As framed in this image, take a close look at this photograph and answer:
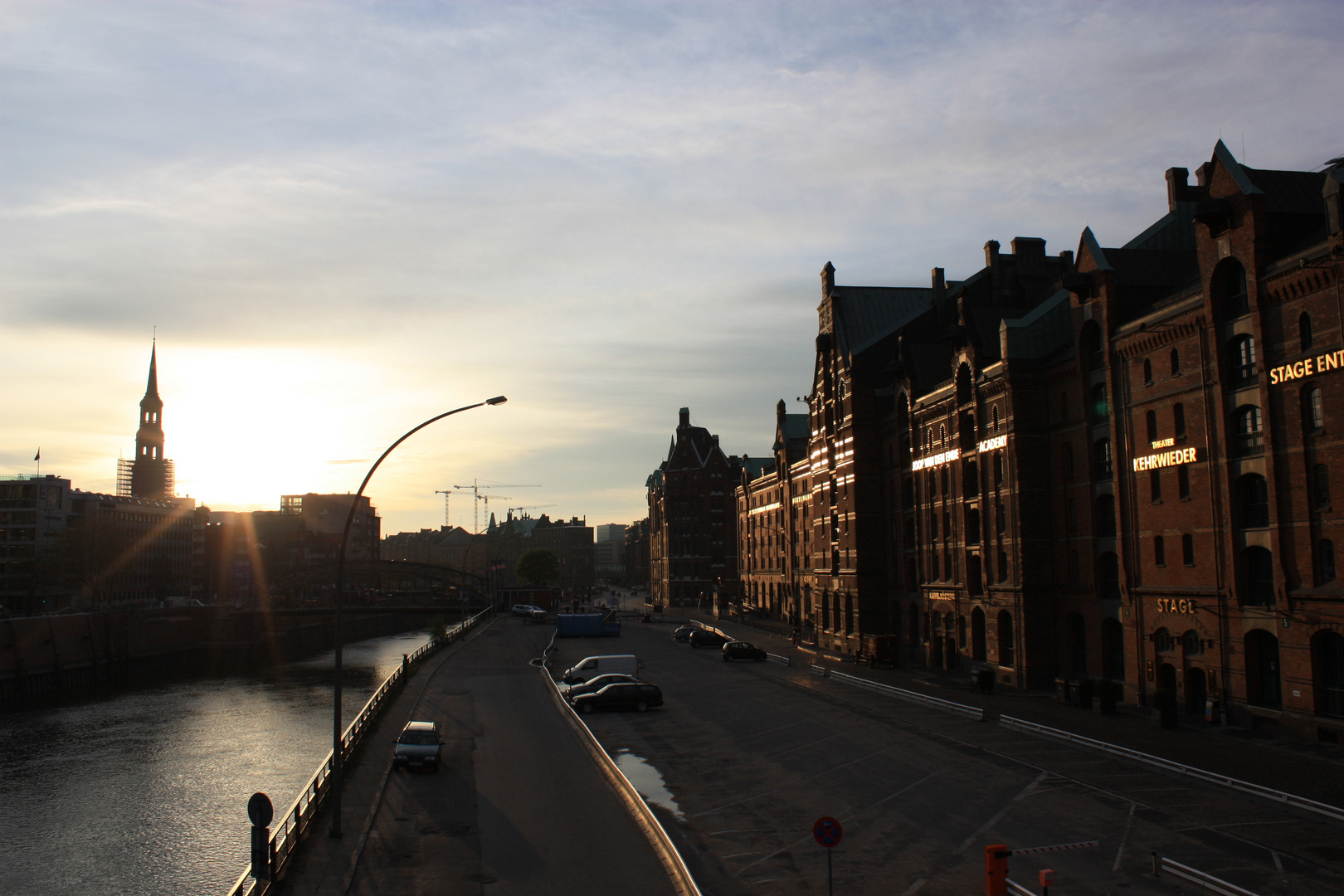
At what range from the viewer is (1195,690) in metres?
39.2

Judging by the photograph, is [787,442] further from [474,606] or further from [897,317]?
[474,606]

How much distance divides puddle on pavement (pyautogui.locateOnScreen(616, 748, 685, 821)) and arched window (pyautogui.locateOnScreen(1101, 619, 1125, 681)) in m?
23.4

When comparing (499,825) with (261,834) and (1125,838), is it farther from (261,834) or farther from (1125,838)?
(1125,838)

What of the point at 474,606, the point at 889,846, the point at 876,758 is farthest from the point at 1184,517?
the point at 474,606

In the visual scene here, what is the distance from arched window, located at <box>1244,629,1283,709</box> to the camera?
35503mm

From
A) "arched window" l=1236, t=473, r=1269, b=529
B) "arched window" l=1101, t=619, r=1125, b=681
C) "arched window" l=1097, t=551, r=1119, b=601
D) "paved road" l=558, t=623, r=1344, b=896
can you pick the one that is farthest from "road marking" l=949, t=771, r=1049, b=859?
"arched window" l=1097, t=551, r=1119, b=601

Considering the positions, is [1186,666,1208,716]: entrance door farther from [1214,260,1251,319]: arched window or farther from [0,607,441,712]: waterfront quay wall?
[0,607,441,712]: waterfront quay wall

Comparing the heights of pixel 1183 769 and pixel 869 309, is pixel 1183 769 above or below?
below

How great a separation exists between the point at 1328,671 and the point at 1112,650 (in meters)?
12.7

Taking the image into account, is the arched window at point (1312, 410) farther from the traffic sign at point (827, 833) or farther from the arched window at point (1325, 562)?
the traffic sign at point (827, 833)

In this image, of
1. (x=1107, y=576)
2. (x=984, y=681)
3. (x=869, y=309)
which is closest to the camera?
(x=1107, y=576)

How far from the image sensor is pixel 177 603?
138 meters

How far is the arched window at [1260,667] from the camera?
35503 mm

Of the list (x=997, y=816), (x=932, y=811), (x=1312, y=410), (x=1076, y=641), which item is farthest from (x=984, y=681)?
(x=997, y=816)
